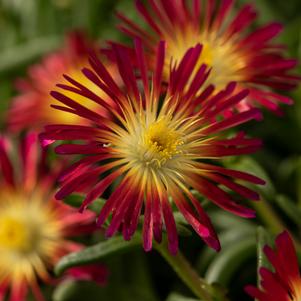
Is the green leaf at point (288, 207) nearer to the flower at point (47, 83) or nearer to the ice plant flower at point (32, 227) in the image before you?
the ice plant flower at point (32, 227)

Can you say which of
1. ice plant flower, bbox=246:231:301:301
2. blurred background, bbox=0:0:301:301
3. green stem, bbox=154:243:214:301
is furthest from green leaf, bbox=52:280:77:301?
ice plant flower, bbox=246:231:301:301

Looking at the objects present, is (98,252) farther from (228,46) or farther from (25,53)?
(25,53)

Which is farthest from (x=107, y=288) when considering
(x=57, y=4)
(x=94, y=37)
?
(x=57, y=4)

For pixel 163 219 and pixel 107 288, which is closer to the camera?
pixel 163 219

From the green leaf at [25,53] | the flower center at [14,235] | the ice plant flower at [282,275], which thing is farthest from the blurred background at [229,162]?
the ice plant flower at [282,275]

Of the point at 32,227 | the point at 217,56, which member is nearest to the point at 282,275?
the point at 217,56

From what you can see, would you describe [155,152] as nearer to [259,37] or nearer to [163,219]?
[163,219]
